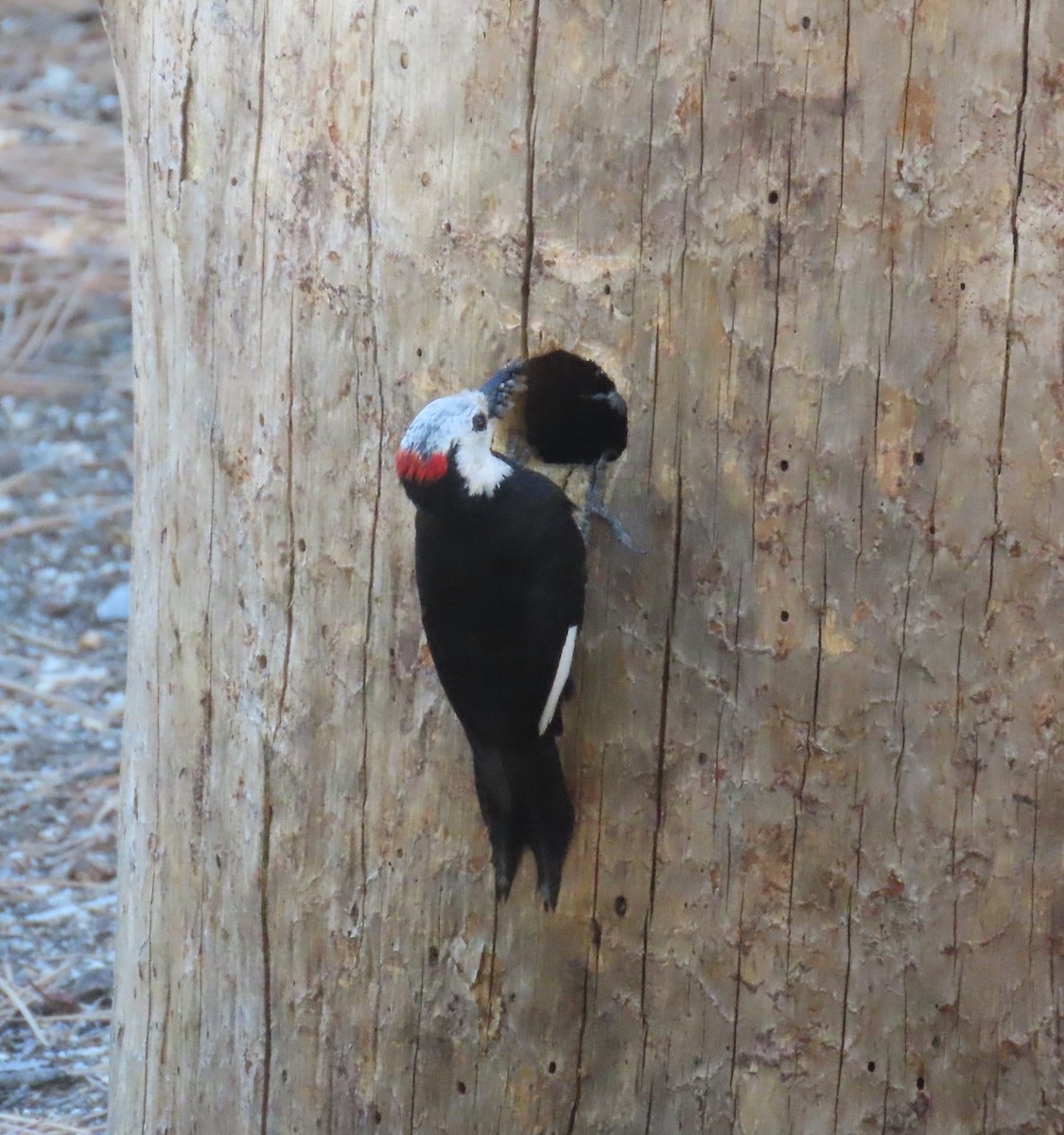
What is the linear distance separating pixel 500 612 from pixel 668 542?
1.06ft

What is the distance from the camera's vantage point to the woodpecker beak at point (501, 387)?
253cm

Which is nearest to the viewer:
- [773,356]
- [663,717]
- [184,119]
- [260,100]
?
[773,356]

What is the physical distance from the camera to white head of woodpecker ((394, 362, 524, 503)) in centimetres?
246

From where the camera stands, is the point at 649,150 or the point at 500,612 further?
the point at 500,612

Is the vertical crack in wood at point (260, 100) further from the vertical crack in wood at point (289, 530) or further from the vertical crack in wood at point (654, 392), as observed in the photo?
the vertical crack in wood at point (654, 392)

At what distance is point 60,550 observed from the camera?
6738 millimetres

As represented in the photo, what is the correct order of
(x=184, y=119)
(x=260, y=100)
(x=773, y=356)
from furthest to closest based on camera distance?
1. (x=184, y=119)
2. (x=260, y=100)
3. (x=773, y=356)

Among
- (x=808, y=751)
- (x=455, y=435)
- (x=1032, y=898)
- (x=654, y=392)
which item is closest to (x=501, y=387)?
(x=455, y=435)

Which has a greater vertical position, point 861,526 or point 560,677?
point 861,526

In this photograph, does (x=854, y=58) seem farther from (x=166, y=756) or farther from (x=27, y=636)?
(x=27, y=636)

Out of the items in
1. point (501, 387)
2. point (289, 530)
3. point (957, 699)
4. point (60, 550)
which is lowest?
point (60, 550)

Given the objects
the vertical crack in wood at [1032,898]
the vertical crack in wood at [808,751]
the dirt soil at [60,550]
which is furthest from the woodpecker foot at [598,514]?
the dirt soil at [60,550]

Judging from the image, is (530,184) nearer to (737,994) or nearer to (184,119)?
(184,119)

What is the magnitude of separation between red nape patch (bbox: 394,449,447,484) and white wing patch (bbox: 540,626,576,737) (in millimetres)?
335
